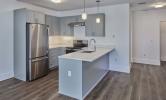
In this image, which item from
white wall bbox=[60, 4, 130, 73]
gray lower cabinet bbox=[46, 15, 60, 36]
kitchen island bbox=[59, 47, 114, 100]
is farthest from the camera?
gray lower cabinet bbox=[46, 15, 60, 36]

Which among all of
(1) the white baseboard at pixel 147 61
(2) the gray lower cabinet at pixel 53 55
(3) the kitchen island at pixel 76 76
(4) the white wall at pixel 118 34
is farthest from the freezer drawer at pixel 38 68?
(1) the white baseboard at pixel 147 61

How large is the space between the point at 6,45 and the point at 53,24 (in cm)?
230

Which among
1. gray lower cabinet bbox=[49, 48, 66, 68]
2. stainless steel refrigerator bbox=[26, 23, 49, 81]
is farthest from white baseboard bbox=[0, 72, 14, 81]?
gray lower cabinet bbox=[49, 48, 66, 68]

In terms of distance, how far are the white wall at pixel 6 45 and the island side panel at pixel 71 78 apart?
Answer: 87.2 inches

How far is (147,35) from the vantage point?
6637 mm

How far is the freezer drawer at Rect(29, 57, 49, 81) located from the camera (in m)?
4.21

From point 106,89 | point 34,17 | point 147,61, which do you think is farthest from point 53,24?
point 147,61

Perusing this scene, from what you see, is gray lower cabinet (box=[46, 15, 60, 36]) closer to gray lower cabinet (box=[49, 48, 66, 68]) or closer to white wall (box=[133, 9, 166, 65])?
gray lower cabinet (box=[49, 48, 66, 68])

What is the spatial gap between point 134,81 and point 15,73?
4.00 metres

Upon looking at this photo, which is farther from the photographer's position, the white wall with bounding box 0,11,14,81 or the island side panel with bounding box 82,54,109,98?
the white wall with bounding box 0,11,14,81

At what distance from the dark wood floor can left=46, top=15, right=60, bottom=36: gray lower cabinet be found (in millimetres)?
2191

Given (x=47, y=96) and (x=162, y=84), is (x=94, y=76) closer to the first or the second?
(x=47, y=96)

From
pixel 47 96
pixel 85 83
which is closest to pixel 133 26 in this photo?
pixel 85 83

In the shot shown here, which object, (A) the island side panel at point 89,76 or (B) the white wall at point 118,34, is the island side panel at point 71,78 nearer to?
(A) the island side panel at point 89,76
